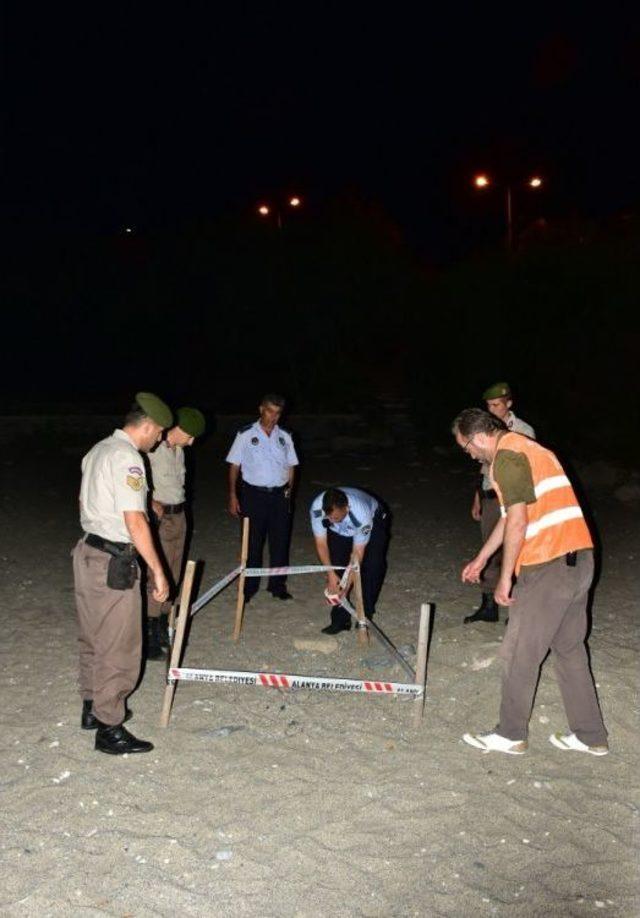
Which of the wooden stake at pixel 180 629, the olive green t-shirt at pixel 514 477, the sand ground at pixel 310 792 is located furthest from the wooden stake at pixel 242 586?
the olive green t-shirt at pixel 514 477

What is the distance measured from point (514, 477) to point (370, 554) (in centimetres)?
222

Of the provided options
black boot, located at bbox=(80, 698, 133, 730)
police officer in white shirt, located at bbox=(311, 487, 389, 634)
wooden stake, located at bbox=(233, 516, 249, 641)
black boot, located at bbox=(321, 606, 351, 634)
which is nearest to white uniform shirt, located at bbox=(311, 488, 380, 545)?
police officer in white shirt, located at bbox=(311, 487, 389, 634)

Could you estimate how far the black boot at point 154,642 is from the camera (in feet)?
19.0

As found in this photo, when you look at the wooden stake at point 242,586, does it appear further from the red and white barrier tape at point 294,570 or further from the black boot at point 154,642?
the black boot at point 154,642

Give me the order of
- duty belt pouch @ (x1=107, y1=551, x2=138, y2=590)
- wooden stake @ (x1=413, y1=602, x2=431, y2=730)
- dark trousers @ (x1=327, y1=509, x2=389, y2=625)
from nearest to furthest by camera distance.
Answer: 1. duty belt pouch @ (x1=107, y1=551, x2=138, y2=590)
2. wooden stake @ (x1=413, y1=602, x2=431, y2=730)
3. dark trousers @ (x1=327, y1=509, x2=389, y2=625)

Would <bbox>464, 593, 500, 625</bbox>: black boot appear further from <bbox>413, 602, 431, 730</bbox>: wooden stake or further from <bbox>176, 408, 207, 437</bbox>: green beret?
<bbox>176, 408, 207, 437</bbox>: green beret

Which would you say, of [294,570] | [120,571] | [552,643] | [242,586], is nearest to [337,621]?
[242,586]

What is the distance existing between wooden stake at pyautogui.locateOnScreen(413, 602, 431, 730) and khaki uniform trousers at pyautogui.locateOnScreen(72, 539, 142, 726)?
154 centimetres

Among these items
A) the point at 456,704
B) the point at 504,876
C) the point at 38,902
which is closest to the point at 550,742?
the point at 456,704

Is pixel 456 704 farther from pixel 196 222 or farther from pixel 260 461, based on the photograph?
pixel 196 222

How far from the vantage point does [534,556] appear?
13.3 feet

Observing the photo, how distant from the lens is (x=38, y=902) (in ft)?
11.1

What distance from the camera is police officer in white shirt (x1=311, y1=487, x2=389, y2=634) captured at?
5.42 metres

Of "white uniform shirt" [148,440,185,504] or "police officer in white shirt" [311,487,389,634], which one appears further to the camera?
"white uniform shirt" [148,440,185,504]
